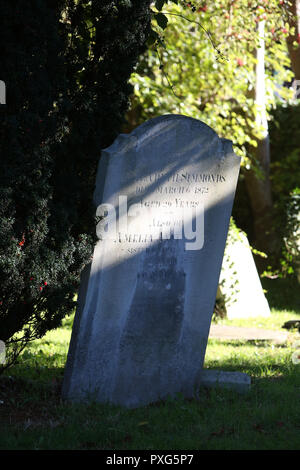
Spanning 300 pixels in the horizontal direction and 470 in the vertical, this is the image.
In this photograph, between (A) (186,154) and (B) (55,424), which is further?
(A) (186,154)

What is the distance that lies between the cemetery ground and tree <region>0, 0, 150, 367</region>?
50 cm

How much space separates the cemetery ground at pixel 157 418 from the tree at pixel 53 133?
0.50 meters

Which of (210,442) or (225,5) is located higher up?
(225,5)

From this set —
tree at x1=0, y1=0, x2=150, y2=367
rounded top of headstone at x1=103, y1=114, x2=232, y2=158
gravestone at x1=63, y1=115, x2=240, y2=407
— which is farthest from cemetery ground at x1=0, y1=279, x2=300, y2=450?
rounded top of headstone at x1=103, y1=114, x2=232, y2=158

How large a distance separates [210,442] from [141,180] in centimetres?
197

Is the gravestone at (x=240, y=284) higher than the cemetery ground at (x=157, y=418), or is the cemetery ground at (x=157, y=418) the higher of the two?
the gravestone at (x=240, y=284)

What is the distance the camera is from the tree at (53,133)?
4.21m

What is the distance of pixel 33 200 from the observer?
432 cm

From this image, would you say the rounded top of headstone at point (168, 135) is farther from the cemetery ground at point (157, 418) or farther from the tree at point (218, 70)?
the tree at point (218, 70)

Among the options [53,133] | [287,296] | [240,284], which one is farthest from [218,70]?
[53,133]

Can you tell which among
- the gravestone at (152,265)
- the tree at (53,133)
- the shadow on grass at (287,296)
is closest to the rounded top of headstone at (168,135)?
the gravestone at (152,265)
